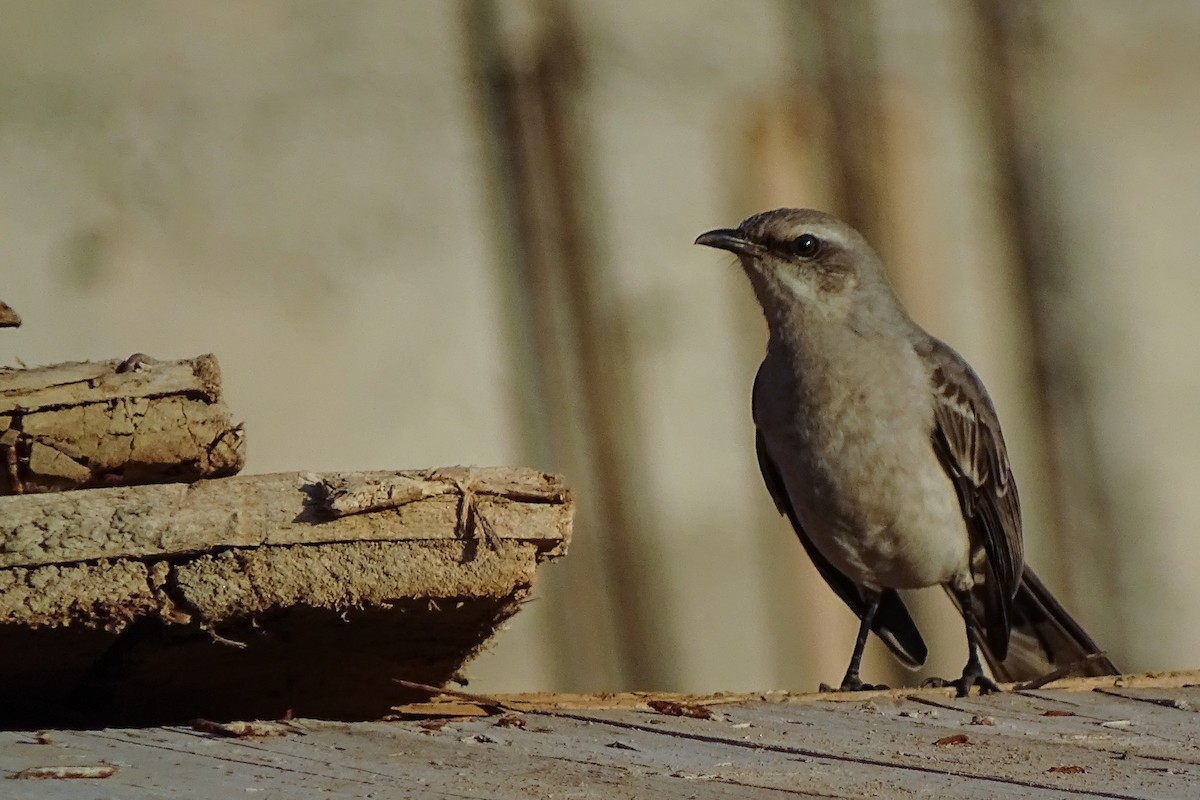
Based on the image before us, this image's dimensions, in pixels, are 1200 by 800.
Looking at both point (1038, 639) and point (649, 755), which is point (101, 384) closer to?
point (649, 755)

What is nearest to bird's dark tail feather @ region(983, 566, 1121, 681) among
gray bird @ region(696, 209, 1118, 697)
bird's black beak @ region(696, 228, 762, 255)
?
gray bird @ region(696, 209, 1118, 697)

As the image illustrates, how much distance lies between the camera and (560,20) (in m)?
5.62

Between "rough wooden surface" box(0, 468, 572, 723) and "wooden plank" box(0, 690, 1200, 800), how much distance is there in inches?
7.4

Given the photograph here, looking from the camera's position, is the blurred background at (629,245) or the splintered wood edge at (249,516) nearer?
the splintered wood edge at (249,516)

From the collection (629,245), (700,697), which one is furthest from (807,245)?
(700,697)

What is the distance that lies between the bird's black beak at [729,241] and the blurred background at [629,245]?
346 mm

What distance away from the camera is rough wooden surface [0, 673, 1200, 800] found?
8.12 ft

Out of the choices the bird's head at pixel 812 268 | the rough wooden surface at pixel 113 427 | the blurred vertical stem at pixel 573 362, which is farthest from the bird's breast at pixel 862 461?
the rough wooden surface at pixel 113 427

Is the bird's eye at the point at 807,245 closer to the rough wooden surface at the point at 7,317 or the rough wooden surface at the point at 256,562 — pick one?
the rough wooden surface at the point at 256,562

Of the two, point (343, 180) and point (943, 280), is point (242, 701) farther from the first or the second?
point (943, 280)

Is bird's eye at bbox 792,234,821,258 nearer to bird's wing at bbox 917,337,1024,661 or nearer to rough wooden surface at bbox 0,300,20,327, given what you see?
bird's wing at bbox 917,337,1024,661

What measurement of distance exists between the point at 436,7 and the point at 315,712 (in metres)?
2.73

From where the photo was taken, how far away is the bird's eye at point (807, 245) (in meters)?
5.62

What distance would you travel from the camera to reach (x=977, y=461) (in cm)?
572
